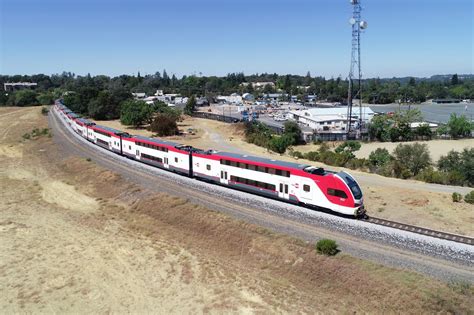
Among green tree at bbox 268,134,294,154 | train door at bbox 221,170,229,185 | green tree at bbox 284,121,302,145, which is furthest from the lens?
green tree at bbox 284,121,302,145

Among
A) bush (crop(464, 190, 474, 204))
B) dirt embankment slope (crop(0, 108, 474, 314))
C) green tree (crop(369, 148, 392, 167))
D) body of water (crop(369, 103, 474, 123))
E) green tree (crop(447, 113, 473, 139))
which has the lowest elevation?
dirt embankment slope (crop(0, 108, 474, 314))

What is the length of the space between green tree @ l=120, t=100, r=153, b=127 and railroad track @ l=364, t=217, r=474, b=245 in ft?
227

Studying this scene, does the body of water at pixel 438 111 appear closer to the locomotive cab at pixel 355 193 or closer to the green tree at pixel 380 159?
the green tree at pixel 380 159

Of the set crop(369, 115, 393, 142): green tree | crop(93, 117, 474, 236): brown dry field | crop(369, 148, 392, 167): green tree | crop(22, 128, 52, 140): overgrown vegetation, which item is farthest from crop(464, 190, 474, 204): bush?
crop(22, 128, 52, 140): overgrown vegetation

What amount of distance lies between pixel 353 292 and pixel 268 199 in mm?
13291

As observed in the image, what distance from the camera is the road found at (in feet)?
68.3

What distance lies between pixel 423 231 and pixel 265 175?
11915mm

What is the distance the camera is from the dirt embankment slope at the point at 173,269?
18656 mm

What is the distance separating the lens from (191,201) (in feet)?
105

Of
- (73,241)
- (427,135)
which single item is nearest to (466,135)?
(427,135)

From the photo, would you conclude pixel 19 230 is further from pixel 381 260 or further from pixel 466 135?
pixel 466 135

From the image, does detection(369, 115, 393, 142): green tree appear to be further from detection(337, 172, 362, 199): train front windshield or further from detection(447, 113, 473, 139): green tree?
detection(337, 172, 362, 199): train front windshield

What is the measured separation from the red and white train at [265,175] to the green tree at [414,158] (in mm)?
22578

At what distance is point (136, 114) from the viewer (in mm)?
87500
